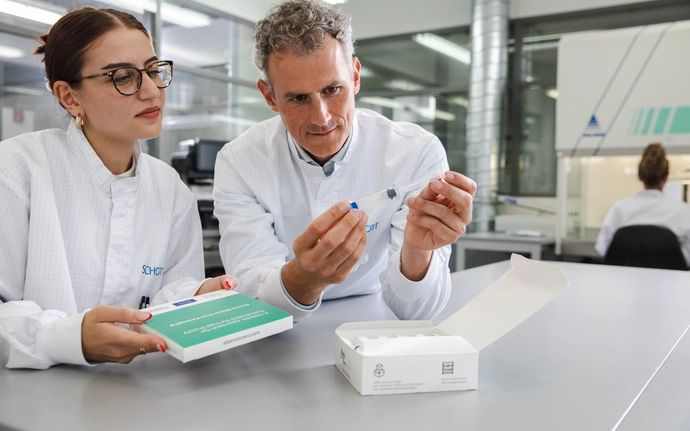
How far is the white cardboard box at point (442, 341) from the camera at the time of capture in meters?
0.66

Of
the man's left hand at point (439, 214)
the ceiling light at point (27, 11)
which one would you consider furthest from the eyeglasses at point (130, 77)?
the ceiling light at point (27, 11)

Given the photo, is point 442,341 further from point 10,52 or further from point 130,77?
point 10,52

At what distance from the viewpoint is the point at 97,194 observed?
1.05 metres

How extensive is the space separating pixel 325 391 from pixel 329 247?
238 millimetres

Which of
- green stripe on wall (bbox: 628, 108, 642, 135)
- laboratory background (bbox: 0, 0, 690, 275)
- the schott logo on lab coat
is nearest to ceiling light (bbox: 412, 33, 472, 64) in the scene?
laboratory background (bbox: 0, 0, 690, 275)

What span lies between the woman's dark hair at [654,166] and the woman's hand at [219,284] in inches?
126

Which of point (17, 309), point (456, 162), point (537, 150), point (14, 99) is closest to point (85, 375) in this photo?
point (17, 309)

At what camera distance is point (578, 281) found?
5.38ft

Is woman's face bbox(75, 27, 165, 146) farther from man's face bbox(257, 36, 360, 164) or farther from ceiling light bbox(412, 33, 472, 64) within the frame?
ceiling light bbox(412, 33, 472, 64)

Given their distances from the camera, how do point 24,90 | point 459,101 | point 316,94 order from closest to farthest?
point 316,94 < point 24,90 < point 459,101

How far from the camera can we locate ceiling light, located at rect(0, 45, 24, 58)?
3.74 m

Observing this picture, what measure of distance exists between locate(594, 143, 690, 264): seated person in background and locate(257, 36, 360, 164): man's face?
8.54 feet

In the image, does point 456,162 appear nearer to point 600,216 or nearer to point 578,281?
point 600,216

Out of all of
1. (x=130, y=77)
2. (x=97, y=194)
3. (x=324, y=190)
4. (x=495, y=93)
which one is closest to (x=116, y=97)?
(x=130, y=77)
